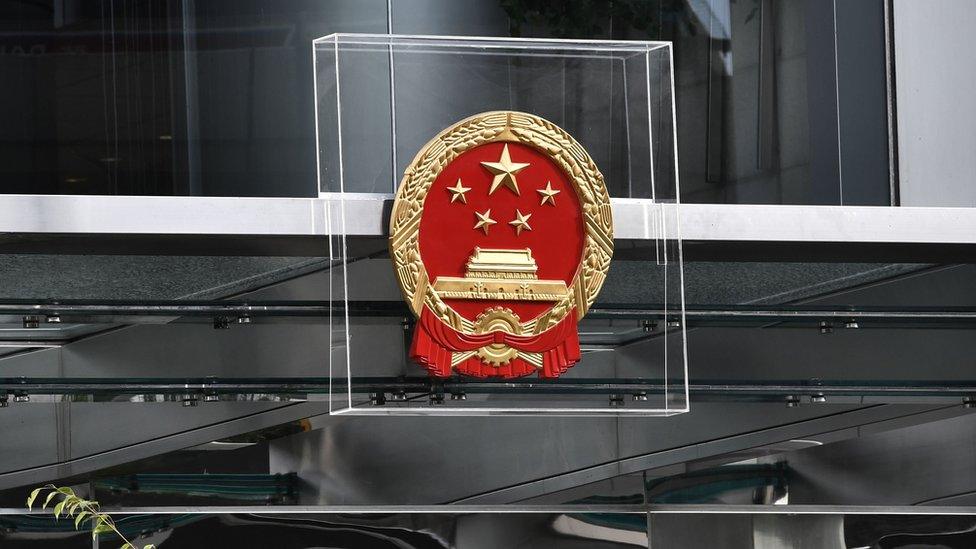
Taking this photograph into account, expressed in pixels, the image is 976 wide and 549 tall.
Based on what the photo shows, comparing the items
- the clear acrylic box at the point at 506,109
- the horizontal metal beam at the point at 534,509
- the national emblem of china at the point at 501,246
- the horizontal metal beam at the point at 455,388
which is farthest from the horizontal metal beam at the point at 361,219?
the horizontal metal beam at the point at 534,509

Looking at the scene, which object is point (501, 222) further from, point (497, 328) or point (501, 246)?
point (497, 328)

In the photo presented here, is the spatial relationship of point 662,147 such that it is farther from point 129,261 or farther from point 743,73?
point 129,261

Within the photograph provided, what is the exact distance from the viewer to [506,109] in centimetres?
422

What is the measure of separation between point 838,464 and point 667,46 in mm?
1980

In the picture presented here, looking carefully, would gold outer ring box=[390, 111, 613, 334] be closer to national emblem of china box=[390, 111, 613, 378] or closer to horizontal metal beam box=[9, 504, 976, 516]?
national emblem of china box=[390, 111, 613, 378]

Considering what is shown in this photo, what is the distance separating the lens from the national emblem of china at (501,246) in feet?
13.7

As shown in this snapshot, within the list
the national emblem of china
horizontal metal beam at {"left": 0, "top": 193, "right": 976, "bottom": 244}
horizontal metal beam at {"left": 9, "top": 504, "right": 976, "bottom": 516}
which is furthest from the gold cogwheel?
horizontal metal beam at {"left": 9, "top": 504, "right": 976, "bottom": 516}

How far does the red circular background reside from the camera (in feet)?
13.7

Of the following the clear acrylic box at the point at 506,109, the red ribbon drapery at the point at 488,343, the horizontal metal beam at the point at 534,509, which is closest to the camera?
the clear acrylic box at the point at 506,109

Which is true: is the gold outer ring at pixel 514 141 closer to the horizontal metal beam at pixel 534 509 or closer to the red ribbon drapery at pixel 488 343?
the red ribbon drapery at pixel 488 343

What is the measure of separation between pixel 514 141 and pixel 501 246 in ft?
1.12

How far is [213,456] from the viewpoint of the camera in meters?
5.05

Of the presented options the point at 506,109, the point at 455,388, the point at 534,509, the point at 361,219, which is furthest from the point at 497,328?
the point at 534,509

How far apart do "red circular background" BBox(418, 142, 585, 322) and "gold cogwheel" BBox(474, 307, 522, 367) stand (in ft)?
0.07
